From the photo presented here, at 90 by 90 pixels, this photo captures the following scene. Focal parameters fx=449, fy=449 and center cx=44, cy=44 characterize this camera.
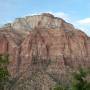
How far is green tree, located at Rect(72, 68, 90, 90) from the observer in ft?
163

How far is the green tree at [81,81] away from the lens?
163 ft

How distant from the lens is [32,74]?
161m

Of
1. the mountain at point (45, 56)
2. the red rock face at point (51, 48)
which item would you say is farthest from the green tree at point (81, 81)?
the red rock face at point (51, 48)

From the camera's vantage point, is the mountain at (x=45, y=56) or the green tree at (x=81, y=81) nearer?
the green tree at (x=81, y=81)

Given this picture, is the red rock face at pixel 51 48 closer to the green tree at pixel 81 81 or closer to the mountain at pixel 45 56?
the mountain at pixel 45 56

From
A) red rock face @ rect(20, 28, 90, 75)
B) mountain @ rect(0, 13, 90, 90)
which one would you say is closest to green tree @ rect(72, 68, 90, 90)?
Result: mountain @ rect(0, 13, 90, 90)

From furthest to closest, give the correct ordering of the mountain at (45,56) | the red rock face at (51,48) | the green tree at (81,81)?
the red rock face at (51,48)
the mountain at (45,56)
the green tree at (81,81)

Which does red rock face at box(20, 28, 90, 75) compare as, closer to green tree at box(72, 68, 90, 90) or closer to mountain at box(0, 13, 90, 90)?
mountain at box(0, 13, 90, 90)

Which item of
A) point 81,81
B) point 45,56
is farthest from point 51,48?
point 81,81

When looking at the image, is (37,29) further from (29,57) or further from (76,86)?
(76,86)

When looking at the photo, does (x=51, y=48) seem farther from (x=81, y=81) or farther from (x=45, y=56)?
(x=81, y=81)

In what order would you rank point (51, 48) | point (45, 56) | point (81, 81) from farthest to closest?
point (51, 48), point (45, 56), point (81, 81)

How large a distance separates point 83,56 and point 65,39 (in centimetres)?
1102

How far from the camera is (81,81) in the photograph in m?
49.9
